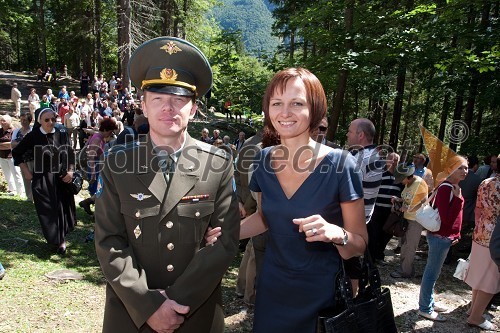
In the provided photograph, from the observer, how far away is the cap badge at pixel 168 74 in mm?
2066

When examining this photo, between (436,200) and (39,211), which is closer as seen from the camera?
(436,200)

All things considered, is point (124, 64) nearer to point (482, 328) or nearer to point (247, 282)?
point (247, 282)

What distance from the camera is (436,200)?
4.61 m

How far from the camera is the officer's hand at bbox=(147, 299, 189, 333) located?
76.1 inches

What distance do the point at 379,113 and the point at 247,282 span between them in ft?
75.6

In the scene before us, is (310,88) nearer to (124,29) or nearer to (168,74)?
(168,74)

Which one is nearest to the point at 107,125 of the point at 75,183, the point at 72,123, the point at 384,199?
the point at 75,183

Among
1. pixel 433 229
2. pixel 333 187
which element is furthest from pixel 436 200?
pixel 333 187

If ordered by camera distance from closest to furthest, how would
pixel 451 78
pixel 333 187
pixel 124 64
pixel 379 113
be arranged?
pixel 333 187
pixel 451 78
pixel 124 64
pixel 379 113

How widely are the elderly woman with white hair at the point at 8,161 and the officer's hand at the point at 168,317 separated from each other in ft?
25.4

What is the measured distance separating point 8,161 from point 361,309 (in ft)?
28.6

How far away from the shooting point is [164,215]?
203 cm

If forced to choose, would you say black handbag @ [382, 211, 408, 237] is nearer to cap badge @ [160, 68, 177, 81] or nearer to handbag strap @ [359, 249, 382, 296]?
handbag strap @ [359, 249, 382, 296]

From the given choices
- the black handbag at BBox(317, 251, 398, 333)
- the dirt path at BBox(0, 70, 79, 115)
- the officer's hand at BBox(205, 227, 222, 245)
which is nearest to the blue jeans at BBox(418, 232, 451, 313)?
the black handbag at BBox(317, 251, 398, 333)
